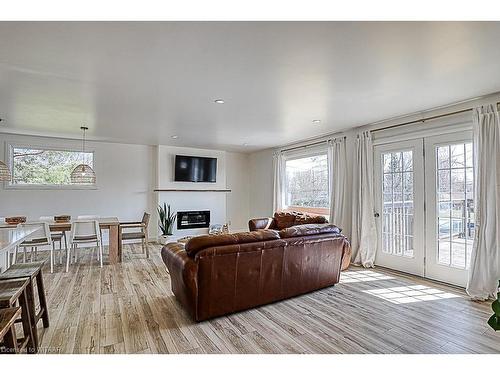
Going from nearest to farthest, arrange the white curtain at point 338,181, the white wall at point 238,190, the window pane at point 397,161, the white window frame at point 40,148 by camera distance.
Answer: the window pane at point 397,161 < the white curtain at point 338,181 < the white window frame at point 40,148 < the white wall at point 238,190

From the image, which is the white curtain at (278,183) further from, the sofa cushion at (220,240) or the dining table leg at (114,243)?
the sofa cushion at (220,240)

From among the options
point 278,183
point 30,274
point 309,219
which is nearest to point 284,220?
point 309,219

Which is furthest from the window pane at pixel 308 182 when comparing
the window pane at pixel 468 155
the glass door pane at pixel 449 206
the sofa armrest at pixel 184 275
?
the sofa armrest at pixel 184 275

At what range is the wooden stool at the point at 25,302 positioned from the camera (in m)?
2.00

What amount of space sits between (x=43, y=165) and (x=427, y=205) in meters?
7.21

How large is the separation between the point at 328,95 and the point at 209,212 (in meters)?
5.27

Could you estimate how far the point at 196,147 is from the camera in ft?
25.0

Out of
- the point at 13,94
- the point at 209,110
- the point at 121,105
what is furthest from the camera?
the point at 209,110

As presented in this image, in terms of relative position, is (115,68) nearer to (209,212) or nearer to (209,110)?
(209,110)

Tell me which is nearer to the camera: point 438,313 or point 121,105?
point 438,313

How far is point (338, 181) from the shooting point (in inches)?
216

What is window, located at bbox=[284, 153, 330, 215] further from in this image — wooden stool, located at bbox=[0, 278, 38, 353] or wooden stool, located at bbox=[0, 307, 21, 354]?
wooden stool, located at bbox=[0, 307, 21, 354]

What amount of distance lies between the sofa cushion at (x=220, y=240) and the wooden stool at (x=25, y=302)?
4.16ft

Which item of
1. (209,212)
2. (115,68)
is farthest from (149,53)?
(209,212)
